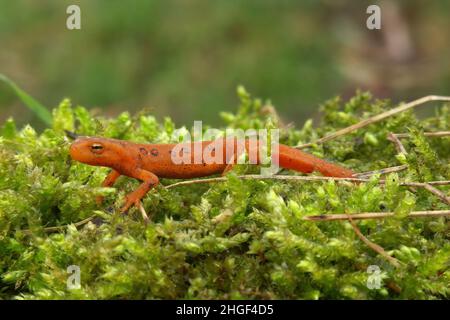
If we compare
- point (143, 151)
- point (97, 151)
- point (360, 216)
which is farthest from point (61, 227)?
point (360, 216)

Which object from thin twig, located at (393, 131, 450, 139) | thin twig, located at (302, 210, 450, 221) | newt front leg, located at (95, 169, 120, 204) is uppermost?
thin twig, located at (393, 131, 450, 139)

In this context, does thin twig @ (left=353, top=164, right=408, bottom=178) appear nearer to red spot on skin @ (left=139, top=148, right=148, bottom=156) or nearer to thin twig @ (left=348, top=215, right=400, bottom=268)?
thin twig @ (left=348, top=215, right=400, bottom=268)

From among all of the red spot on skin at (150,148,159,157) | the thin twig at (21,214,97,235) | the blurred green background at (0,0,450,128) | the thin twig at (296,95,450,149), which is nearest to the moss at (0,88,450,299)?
the thin twig at (21,214,97,235)

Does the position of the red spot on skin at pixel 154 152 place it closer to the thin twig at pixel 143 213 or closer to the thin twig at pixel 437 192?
the thin twig at pixel 143 213

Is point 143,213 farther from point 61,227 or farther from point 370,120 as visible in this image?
point 370,120

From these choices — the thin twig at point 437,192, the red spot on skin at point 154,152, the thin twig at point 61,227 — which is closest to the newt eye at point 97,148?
the red spot on skin at point 154,152

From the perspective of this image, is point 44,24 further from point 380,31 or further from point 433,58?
point 433,58

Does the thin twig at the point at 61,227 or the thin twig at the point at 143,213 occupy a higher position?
the thin twig at the point at 143,213
